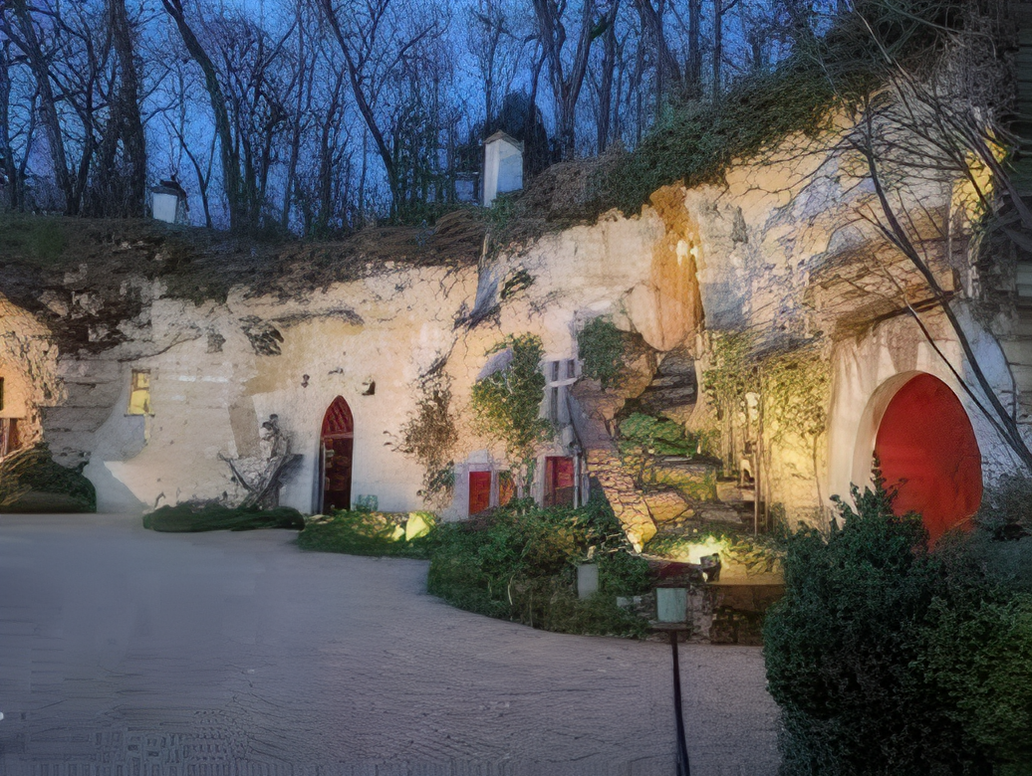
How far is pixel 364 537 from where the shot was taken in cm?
1537

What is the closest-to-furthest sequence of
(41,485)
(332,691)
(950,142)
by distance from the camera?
(950,142) → (332,691) → (41,485)

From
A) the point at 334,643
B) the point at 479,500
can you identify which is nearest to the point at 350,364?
the point at 479,500

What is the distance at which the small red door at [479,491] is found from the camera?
55.8 feet

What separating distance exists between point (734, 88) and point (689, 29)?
636 cm

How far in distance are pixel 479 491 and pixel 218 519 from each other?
220 inches

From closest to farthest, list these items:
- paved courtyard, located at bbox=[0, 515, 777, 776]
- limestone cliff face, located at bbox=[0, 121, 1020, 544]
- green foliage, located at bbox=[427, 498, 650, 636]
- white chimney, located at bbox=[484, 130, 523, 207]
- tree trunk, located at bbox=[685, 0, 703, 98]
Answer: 1. paved courtyard, located at bbox=[0, 515, 777, 776]
2. green foliage, located at bbox=[427, 498, 650, 636]
3. limestone cliff face, located at bbox=[0, 121, 1020, 544]
4. tree trunk, located at bbox=[685, 0, 703, 98]
5. white chimney, located at bbox=[484, 130, 523, 207]

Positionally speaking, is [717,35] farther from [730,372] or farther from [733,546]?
[733,546]

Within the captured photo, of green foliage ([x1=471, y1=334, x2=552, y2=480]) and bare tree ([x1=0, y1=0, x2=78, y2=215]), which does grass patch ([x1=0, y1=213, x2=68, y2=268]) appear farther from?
green foliage ([x1=471, y1=334, x2=552, y2=480])

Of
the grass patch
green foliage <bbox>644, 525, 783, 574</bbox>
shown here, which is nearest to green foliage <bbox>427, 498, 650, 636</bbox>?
green foliage <bbox>644, 525, 783, 574</bbox>

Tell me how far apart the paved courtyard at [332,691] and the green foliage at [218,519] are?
667 centimetres

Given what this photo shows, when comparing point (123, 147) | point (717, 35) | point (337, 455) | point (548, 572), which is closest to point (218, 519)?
point (337, 455)

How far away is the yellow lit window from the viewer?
20.4m

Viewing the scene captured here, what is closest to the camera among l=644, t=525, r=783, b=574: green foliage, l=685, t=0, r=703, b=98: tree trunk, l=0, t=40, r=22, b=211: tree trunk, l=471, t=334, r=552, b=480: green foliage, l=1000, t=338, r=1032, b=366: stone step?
l=1000, t=338, r=1032, b=366: stone step

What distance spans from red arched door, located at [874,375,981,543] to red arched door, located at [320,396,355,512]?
1272cm
